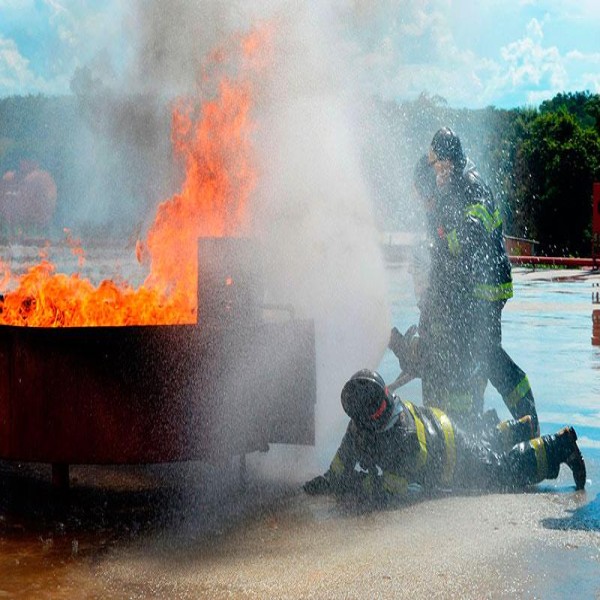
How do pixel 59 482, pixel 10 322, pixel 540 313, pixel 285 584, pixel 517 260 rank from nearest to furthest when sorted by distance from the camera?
pixel 285 584 < pixel 59 482 < pixel 10 322 < pixel 540 313 < pixel 517 260

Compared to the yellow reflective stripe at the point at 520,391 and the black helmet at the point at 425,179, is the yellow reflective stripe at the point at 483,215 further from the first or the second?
the yellow reflective stripe at the point at 520,391

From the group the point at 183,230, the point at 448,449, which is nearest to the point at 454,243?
the point at 448,449

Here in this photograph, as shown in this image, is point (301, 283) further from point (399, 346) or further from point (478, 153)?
point (478, 153)

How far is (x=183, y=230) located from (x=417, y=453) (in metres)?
2.27

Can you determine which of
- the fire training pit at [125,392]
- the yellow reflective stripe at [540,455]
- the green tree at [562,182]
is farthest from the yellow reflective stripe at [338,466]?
the green tree at [562,182]

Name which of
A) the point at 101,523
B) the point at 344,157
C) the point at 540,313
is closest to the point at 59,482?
the point at 101,523

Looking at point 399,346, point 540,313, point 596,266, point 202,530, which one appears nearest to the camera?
point 202,530

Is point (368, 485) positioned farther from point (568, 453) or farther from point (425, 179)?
point (425, 179)

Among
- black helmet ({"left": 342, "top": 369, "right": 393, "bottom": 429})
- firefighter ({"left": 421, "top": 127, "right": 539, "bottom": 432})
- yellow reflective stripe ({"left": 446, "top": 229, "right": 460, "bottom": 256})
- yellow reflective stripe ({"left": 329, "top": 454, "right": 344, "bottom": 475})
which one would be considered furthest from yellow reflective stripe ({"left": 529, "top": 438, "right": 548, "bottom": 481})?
yellow reflective stripe ({"left": 446, "top": 229, "right": 460, "bottom": 256})

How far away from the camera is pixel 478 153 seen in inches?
2640

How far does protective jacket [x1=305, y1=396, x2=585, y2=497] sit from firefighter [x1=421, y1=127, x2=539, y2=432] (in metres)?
0.46

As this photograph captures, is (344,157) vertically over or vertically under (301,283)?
over

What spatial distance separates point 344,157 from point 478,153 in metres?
59.4

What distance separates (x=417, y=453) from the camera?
5.53 metres
